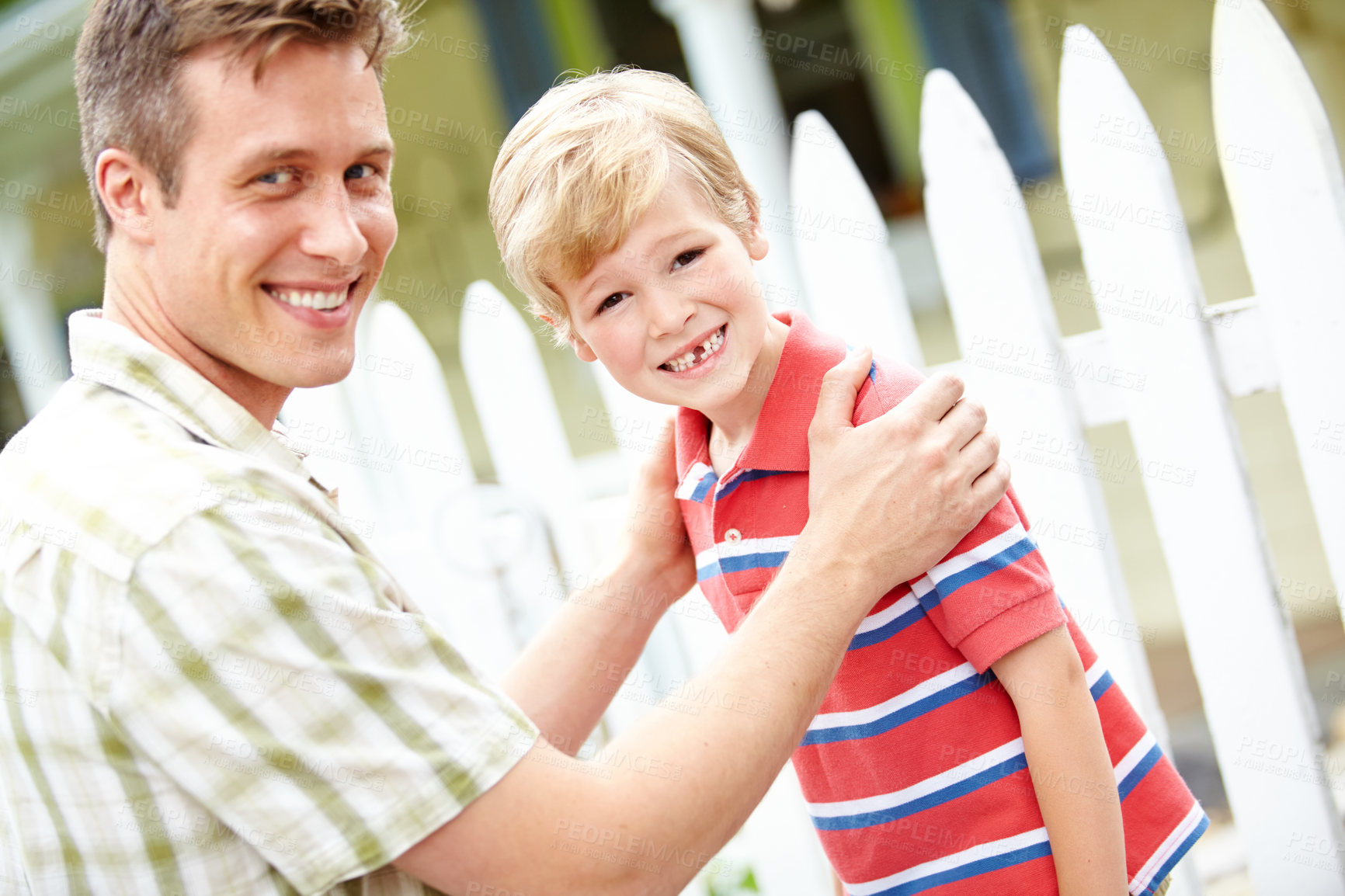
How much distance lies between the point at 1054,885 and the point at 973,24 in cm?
483

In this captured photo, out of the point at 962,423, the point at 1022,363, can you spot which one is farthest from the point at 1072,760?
the point at 1022,363

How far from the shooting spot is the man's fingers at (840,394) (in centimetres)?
150

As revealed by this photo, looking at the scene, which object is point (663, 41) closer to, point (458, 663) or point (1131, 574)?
point (1131, 574)

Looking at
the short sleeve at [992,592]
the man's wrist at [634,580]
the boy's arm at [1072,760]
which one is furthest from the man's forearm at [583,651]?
the boy's arm at [1072,760]

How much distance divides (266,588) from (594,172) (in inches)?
30.4

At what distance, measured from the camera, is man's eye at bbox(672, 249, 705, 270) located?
1.59 metres

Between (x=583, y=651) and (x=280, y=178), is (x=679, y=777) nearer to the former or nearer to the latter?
(x=583, y=651)

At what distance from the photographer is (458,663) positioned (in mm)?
1286

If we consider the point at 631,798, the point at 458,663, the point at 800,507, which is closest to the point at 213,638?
the point at 458,663

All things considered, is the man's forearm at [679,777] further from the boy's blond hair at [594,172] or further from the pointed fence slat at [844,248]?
the pointed fence slat at [844,248]

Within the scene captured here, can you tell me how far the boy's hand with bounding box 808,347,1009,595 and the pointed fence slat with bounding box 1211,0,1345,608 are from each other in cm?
85

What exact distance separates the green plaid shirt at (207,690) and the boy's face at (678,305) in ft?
1.77

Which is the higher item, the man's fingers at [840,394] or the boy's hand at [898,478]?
the man's fingers at [840,394]

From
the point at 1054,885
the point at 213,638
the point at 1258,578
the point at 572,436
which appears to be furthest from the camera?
the point at 572,436
